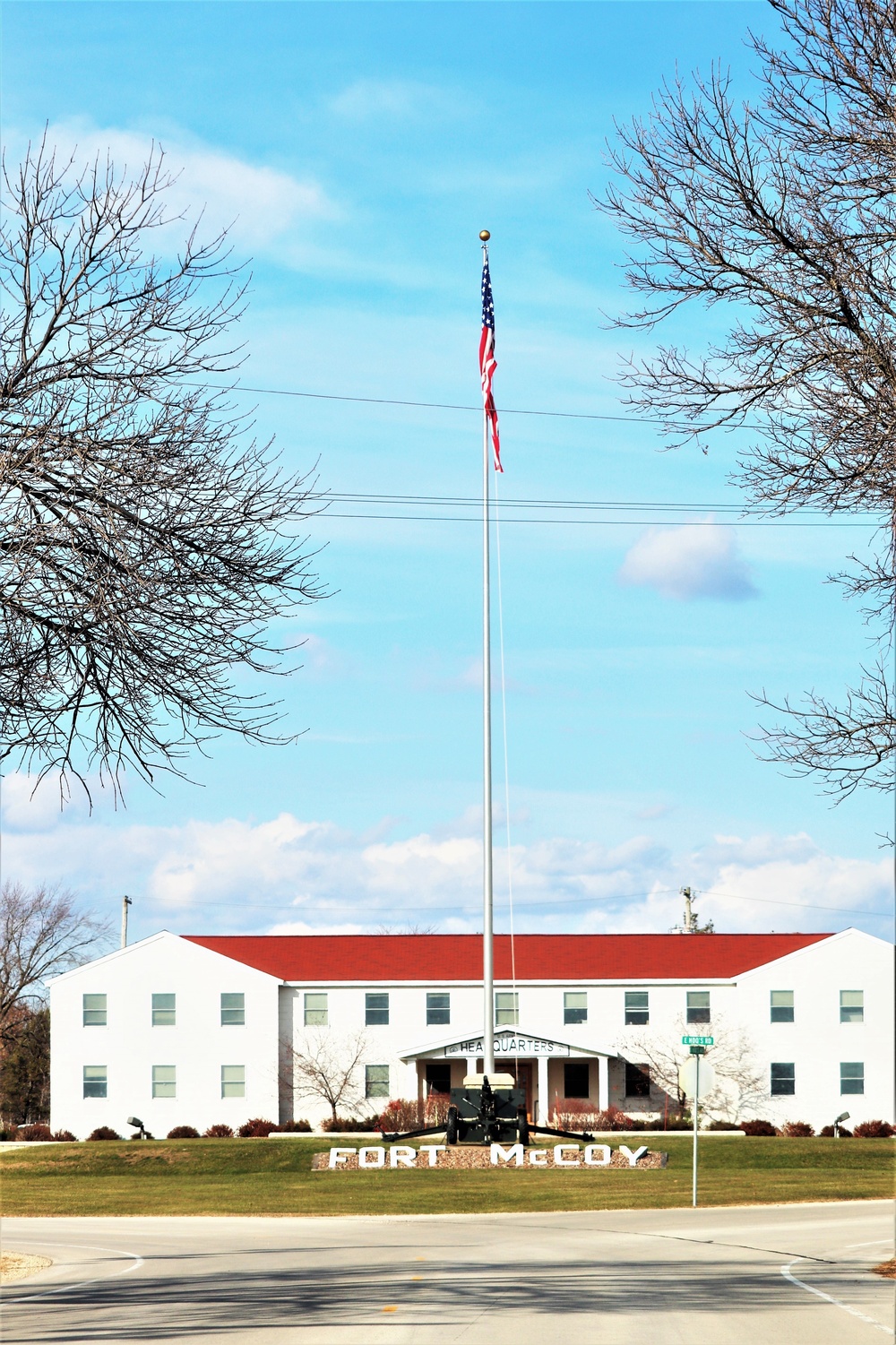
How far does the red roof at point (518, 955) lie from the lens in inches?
2213

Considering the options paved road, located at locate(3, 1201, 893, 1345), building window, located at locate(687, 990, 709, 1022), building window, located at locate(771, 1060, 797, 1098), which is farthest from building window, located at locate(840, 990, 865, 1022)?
paved road, located at locate(3, 1201, 893, 1345)

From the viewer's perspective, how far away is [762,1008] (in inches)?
2136

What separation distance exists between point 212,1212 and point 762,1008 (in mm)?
26094

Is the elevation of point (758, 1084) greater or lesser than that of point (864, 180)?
lesser

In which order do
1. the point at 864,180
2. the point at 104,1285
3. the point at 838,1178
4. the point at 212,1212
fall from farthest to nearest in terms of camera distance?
the point at 838,1178, the point at 212,1212, the point at 104,1285, the point at 864,180

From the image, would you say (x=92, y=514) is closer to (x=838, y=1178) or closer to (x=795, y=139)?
(x=795, y=139)

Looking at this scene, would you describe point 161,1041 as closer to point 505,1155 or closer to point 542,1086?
point 542,1086

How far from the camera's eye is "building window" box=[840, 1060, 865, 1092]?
53375mm

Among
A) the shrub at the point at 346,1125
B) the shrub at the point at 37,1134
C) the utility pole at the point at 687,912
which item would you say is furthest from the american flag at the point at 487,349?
the utility pole at the point at 687,912

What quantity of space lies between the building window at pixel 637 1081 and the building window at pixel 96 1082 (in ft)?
60.0

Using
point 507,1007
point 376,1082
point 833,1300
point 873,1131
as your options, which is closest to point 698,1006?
point 507,1007

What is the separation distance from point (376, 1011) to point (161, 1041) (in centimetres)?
762

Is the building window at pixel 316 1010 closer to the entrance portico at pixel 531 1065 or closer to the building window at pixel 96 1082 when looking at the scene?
the entrance portico at pixel 531 1065

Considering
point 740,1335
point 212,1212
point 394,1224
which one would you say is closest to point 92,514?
point 740,1335
